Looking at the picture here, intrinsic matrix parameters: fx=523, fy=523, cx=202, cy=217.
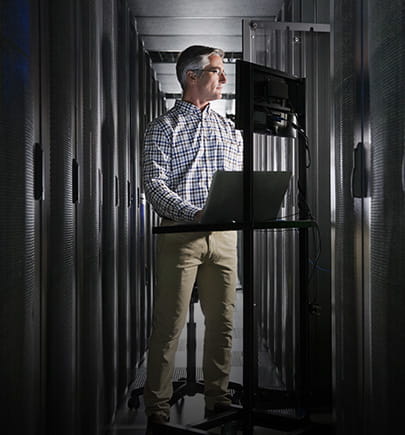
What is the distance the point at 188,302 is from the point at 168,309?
4.4 inches

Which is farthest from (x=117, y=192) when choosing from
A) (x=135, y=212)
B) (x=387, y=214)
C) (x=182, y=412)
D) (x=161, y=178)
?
(x=387, y=214)

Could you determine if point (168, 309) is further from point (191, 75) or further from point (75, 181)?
point (191, 75)

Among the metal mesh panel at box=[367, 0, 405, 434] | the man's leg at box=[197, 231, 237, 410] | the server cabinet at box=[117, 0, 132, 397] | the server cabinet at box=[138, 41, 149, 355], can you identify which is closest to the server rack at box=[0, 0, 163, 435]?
the server cabinet at box=[117, 0, 132, 397]

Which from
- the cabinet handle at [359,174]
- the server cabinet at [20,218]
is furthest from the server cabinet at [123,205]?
the cabinet handle at [359,174]

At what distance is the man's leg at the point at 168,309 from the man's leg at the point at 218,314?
0.12 m

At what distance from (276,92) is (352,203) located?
0.67 m

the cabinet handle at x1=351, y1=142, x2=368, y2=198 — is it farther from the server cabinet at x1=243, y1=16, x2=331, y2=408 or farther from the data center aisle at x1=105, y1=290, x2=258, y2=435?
the data center aisle at x1=105, y1=290, x2=258, y2=435

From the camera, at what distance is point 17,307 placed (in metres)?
1.10

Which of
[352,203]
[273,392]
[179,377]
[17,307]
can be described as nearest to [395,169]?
[352,203]

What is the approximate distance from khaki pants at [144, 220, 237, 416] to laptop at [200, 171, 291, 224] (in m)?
0.54

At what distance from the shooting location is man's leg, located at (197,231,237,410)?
2441mm

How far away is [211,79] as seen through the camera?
248 cm

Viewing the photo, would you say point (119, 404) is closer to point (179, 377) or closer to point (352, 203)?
point (179, 377)

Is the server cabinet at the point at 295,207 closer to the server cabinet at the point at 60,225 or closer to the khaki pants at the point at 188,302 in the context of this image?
the khaki pants at the point at 188,302
